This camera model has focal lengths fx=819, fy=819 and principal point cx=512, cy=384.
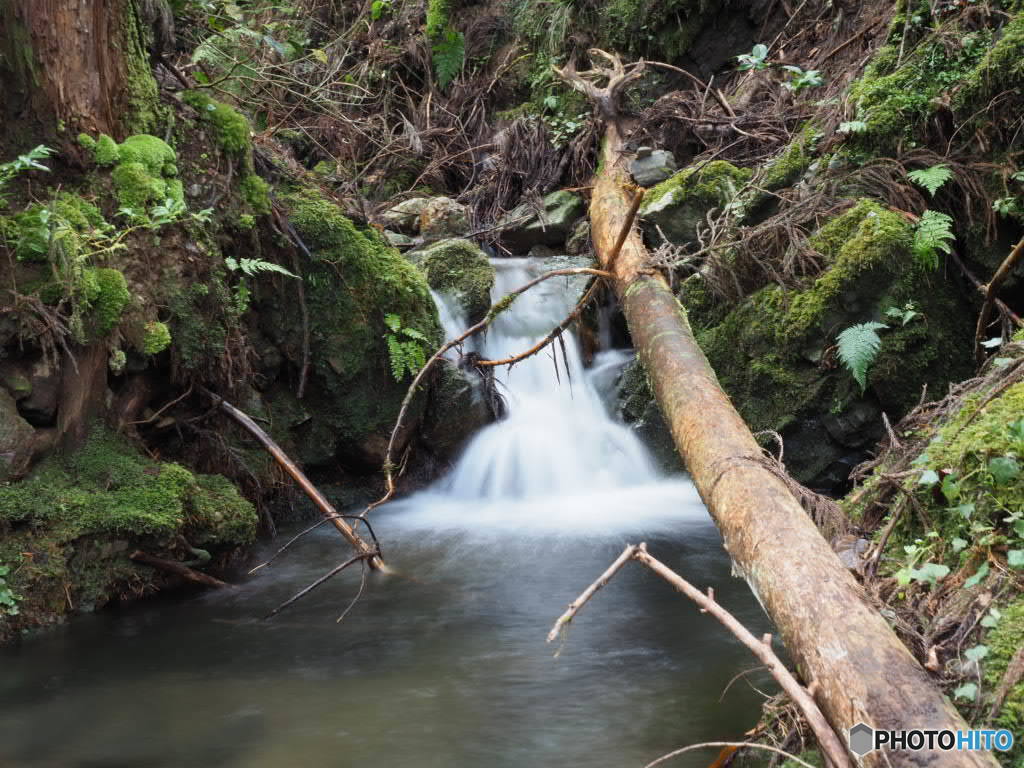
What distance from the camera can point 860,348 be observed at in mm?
5547

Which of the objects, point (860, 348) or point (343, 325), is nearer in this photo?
point (860, 348)

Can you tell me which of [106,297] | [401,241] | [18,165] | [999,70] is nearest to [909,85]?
[999,70]

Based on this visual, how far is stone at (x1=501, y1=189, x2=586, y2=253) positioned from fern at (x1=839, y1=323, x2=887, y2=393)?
468 centimetres

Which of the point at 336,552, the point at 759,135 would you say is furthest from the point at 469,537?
the point at 759,135

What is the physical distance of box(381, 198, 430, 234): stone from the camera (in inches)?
382

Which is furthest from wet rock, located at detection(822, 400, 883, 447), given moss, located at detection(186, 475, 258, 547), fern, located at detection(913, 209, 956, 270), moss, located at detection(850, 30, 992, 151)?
moss, located at detection(186, 475, 258, 547)

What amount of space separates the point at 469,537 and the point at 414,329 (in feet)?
5.90

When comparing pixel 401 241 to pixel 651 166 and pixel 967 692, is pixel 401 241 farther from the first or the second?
pixel 967 692

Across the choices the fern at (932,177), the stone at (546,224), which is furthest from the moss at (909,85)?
the stone at (546,224)

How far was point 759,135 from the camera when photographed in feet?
26.7

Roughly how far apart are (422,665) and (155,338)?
8.26ft

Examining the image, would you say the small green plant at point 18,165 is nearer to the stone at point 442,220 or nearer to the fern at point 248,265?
the fern at point 248,265

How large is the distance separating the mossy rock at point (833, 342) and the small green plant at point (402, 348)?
7.93 feet

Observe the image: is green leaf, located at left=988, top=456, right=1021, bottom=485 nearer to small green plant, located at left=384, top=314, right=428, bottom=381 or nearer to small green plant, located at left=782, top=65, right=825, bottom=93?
small green plant, located at left=384, top=314, right=428, bottom=381
